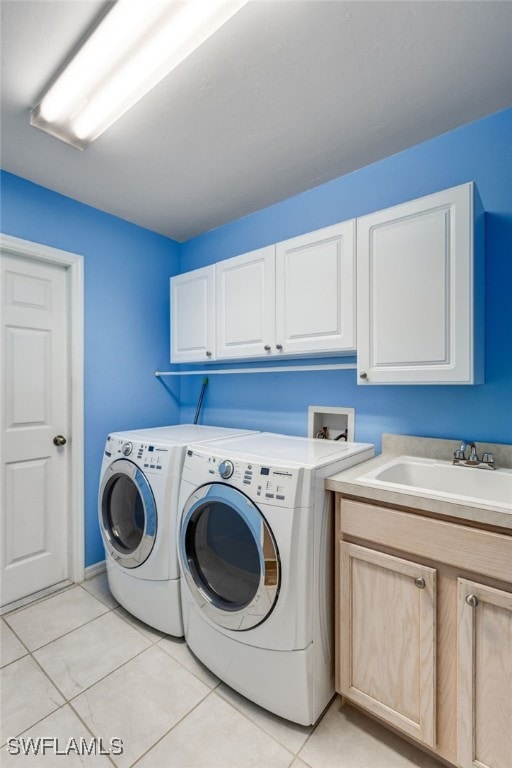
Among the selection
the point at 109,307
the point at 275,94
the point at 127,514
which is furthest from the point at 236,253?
the point at 127,514

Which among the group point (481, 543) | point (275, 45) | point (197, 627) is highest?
point (275, 45)

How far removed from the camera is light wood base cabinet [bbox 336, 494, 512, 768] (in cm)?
98

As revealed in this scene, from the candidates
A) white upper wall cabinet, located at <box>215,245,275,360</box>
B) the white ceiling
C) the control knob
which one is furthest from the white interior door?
the control knob

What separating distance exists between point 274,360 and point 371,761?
1778 millimetres

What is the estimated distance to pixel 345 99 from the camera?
142 centimetres

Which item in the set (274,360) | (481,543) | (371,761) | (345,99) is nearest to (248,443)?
(274,360)

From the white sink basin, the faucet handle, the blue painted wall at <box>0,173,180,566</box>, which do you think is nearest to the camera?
the white sink basin

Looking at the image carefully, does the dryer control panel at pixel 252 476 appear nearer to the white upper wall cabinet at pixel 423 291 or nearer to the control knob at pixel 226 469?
the control knob at pixel 226 469

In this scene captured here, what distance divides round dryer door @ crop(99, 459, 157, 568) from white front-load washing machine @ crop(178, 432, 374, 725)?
0.26 metres

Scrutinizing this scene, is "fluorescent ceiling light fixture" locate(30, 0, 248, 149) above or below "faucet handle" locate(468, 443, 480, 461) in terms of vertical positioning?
above

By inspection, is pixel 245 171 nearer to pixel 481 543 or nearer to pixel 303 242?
pixel 303 242

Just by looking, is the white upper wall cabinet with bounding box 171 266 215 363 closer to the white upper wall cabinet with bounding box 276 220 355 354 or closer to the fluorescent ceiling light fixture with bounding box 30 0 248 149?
the white upper wall cabinet with bounding box 276 220 355 354

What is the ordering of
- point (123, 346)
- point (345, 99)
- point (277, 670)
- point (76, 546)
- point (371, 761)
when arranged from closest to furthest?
point (371, 761) → point (277, 670) → point (345, 99) → point (76, 546) → point (123, 346)

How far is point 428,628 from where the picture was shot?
3.55 feet
